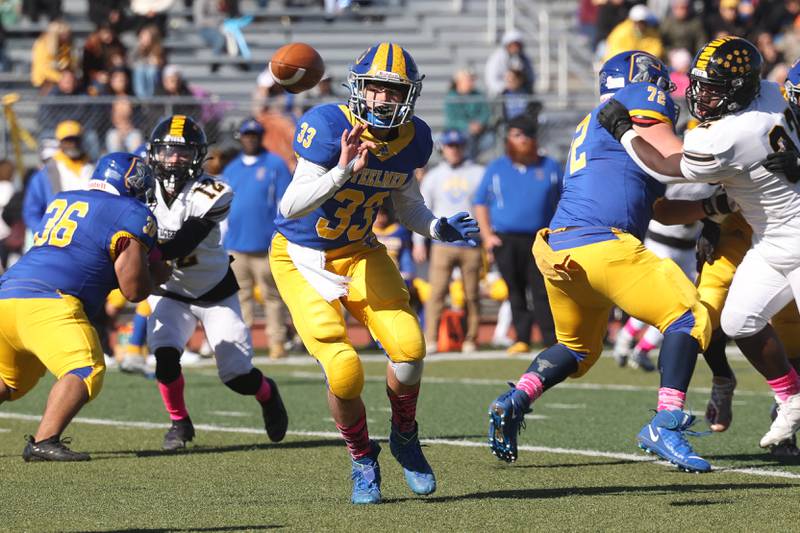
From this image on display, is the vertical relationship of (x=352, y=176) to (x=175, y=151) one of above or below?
above

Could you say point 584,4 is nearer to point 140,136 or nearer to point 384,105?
point 140,136

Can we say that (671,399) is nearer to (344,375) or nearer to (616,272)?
(616,272)

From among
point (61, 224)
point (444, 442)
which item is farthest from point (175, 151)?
point (444, 442)

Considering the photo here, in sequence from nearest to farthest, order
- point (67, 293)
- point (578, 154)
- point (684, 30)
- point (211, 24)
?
point (578, 154) < point (67, 293) < point (684, 30) < point (211, 24)

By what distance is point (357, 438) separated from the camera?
223 inches

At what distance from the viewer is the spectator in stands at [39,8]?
18812 millimetres

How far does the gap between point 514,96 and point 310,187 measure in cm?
961

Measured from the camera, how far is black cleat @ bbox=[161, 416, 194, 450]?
23.8ft

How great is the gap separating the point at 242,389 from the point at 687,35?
10384 millimetres

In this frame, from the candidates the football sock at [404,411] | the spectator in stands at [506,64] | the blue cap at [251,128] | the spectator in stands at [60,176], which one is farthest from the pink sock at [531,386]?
the spectator in stands at [506,64]

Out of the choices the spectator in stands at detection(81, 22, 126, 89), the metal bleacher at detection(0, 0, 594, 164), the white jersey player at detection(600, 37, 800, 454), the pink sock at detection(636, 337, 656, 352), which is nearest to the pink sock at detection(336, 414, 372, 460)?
the white jersey player at detection(600, 37, 800, 454)

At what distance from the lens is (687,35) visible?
16438 millimetres

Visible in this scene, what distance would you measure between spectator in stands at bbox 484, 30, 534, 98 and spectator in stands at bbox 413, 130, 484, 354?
8.93 ft

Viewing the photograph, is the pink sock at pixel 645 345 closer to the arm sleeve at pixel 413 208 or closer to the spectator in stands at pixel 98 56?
the arm sleeve at pixel 413 208
